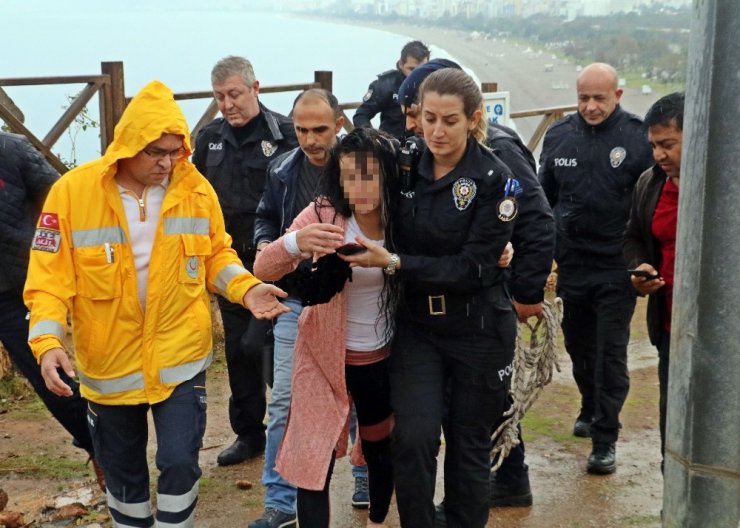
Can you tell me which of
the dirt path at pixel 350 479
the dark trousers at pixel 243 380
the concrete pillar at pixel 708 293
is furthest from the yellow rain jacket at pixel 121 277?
the concrete pillar at pixel 708 293

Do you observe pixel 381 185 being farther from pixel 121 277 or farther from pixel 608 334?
pixel 608 334

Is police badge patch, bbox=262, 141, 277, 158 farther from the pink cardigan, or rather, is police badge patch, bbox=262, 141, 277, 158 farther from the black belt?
the black belt

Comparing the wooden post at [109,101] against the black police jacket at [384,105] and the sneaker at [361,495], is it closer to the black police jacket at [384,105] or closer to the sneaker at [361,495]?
the black police jacket at [384,105]

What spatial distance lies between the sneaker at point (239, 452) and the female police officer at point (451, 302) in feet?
6.05

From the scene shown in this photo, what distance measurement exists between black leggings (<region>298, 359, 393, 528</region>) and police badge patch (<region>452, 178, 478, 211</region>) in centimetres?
70

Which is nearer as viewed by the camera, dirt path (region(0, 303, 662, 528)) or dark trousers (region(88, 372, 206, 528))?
dark trousers (region(88, 372, 206, 528))

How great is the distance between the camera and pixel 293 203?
4.54m

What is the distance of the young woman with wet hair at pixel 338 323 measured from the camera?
142 inches

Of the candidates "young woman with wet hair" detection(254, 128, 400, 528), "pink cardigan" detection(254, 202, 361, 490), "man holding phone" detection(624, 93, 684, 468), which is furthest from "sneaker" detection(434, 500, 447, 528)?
"man holding phone" detection(624, 93, 684, 468)

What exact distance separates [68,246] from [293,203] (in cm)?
131

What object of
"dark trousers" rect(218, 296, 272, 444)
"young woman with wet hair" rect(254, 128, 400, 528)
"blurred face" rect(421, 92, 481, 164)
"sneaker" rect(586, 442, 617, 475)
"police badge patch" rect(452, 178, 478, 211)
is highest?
"blurred face" rect(421, 92, 481, 164)

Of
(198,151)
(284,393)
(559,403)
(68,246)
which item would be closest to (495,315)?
(284,393)

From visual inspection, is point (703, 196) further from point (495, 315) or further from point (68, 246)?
point (68, 246)

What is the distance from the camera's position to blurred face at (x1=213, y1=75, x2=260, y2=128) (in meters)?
5.20
